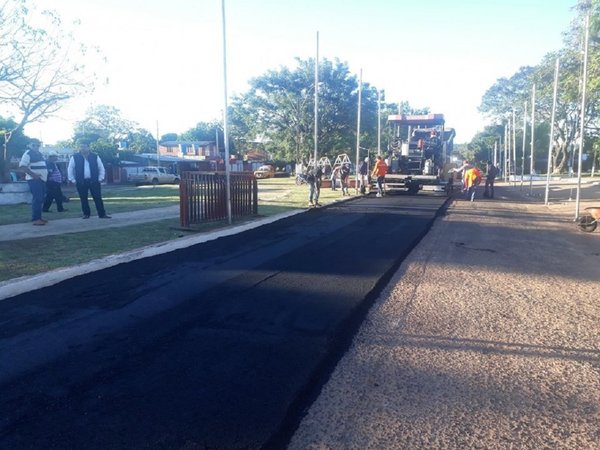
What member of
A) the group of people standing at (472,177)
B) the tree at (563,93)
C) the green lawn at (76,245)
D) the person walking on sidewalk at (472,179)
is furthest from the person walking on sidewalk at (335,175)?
the green lawn at (76,245)

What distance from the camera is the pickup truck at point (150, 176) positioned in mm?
49906

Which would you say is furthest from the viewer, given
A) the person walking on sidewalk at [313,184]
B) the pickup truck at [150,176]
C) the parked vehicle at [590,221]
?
the pickup truck at [150,176]

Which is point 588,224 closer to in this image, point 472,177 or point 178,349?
point 472,177

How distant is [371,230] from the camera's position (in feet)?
40.2

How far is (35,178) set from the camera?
11703mm

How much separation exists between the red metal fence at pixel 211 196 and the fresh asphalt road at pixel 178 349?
382 cm

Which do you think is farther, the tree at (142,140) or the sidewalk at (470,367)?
the tree at (142,140)

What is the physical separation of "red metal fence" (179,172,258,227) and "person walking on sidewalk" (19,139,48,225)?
306 centimetres

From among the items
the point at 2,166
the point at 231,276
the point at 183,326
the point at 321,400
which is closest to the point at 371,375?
the point at 321,400

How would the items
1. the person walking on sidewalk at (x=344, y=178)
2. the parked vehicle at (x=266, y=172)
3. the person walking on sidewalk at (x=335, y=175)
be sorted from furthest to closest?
the parked vehicle at (x=266, y=172), the person walking on sidewalk at (x=335, y=175), the person walking on sidewalk at (x=344, y=178)

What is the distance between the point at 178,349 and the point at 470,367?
2.41 m

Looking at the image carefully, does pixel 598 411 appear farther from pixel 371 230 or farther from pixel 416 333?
pixel 371 230

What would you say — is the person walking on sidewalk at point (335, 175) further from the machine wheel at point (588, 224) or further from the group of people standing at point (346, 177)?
the machine wheel at point (588, 224)

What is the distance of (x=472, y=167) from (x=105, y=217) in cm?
1595
